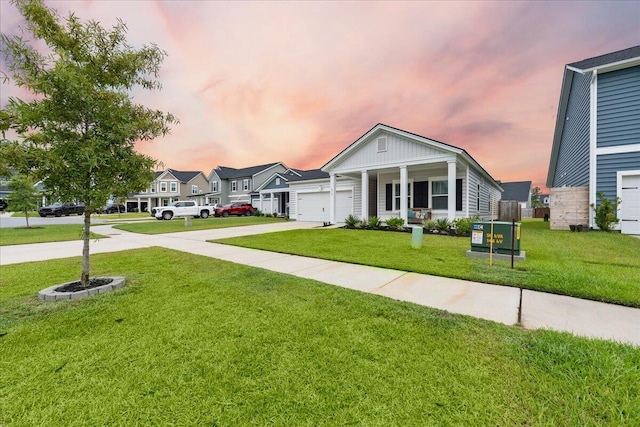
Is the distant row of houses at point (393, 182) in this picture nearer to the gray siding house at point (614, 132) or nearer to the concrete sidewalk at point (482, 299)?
the gray siding house at point (614, 132)

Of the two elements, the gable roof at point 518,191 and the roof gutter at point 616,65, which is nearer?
the roof gutter at point 616,65

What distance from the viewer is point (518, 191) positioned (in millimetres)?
46844

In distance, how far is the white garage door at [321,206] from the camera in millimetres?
18203

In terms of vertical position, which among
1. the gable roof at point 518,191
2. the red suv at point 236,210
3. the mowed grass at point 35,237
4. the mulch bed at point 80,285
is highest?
the gable roof at point 518,191

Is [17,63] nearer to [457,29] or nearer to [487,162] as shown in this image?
[457,29]

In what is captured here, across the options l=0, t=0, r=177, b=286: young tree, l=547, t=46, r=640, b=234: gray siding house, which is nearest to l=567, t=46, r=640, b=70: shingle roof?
l=547, t=46, r=640, b=234: gray siding house

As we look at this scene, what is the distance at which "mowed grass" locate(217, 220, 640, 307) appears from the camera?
13.3 feet

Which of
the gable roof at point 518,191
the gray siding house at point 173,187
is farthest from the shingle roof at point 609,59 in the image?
the gray siding house at point 173,187

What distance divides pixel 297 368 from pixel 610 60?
15.8m

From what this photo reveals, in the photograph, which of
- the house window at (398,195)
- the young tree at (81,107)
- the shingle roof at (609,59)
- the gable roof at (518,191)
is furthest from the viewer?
the gable roof at (518,191)

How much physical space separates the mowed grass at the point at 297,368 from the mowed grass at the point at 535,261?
201 cm

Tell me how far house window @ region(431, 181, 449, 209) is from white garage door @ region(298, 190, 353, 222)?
533 cm

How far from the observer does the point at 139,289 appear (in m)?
4.33

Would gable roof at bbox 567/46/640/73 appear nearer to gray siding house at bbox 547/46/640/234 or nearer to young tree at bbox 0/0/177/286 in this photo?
gray siding house at bbox 547/46/640/234
